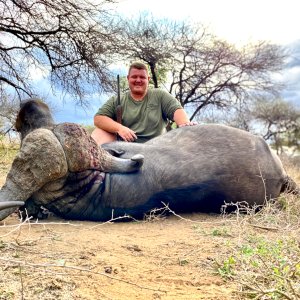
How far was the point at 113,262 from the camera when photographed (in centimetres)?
294

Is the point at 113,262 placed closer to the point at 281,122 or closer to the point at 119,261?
the point at 119,261

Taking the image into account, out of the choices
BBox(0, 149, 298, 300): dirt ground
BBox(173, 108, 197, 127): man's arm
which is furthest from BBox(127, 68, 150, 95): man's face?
BBox(0, 149, 298, 300): dirt ground

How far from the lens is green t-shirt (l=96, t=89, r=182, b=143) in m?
6.03

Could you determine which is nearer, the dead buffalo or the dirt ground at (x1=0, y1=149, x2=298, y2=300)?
the dirt ground at (x1=0, y1=149, x2=298, y2=300)

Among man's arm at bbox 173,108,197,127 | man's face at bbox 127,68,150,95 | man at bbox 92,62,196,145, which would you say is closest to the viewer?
man's arm at bbox 173,108,197,127

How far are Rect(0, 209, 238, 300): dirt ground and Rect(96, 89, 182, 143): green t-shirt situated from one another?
1897mm

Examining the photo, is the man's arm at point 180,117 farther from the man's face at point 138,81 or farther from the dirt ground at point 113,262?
the dirt ground at point 113,262

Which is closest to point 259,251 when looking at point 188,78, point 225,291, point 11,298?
point 225,291

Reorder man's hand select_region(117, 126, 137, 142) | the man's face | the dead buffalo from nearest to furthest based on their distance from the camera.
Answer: the dead buffalo → man's hand select_region(117, 126, 137, 142) → the man's face

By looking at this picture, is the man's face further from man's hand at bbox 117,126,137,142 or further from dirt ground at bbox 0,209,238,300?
dirt ground at bbox 0,209,238,300

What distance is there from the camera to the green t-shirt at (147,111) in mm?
6027

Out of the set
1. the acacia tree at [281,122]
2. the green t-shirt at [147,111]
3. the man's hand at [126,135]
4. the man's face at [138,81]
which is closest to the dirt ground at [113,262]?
the man's hand at [126,135]

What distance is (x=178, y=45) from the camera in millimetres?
22344

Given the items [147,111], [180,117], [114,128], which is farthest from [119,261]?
[147,111]
